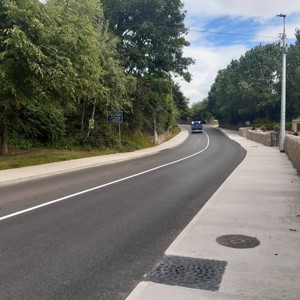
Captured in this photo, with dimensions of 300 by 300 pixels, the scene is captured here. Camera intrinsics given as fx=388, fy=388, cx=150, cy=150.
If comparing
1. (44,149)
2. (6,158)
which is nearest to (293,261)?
(6,158)

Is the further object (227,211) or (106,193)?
(106,193)

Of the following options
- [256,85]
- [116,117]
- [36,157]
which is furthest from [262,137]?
[256,85]

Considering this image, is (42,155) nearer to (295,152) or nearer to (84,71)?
(84,71)

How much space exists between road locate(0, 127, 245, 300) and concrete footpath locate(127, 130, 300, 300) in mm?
323

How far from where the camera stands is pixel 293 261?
5121mm

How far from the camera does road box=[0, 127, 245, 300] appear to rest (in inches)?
178

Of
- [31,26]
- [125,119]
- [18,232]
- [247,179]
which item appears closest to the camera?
[18,232]

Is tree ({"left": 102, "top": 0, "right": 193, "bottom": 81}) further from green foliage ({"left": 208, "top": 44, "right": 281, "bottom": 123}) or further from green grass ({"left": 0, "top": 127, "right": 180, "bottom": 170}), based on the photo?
green foliage ({"left": 208, "top": 44, "right": 281, "bottom": 123})

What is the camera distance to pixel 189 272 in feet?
15.8

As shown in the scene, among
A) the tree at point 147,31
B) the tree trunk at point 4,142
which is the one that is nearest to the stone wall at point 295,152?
the tree trunk at point 4,142

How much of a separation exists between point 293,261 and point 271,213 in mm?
2935

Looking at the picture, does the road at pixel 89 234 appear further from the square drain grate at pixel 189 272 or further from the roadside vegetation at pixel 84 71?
the roadside vegetation at pixel 84 71

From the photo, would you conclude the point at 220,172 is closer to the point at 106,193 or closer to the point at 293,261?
the point at 106,193

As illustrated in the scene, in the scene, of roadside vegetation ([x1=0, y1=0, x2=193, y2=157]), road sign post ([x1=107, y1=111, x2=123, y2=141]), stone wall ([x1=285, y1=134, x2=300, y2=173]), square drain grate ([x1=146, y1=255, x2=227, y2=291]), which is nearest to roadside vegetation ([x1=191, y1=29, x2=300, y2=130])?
roadside vegetation ([x1=0, y1=0, x2=193, y2=157])
